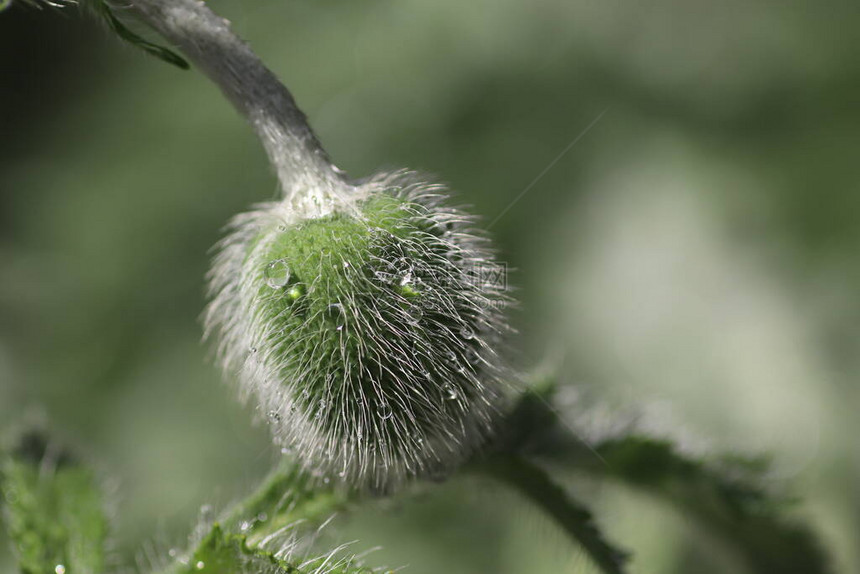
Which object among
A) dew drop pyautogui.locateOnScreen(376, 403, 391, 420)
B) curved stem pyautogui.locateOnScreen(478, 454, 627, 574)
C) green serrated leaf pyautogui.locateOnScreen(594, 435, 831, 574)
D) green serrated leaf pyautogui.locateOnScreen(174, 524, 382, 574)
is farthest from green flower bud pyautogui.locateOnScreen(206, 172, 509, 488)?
green serrated leaf pyautogui.locateOnScreen(594, 435, 831, 574)

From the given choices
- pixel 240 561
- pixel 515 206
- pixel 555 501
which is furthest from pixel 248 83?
pixel 515 206

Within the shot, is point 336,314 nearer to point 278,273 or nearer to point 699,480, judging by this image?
point 278,273

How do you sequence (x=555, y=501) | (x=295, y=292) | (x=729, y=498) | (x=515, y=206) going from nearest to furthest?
(x=295, y=292) → (x=555, y=501) → (x=729, y=498) → (x=515, y=206)

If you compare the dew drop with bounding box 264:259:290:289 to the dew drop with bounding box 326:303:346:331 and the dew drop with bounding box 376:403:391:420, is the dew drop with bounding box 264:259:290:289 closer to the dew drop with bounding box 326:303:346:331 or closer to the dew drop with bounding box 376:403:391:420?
the dew drop with bounding box 326:303:346:331

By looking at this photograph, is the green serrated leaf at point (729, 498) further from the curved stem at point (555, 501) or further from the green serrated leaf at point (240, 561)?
the green serrated leaf at point (240, 561)

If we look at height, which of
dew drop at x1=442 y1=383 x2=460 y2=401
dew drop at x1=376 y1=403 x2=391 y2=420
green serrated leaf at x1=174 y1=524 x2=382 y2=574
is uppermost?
dew drop at x1=442 y1=383 x2=460 y2=401

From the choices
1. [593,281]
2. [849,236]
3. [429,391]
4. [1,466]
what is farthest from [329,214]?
[849,236]

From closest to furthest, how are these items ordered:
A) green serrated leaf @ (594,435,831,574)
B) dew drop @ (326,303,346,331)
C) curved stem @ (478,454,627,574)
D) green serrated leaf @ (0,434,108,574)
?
dew drop @ (326,303,346,331)
curved stem @ (478,454,627,574)
green serrated leaf @ (0,434,108,574)
green serrated leaf @ (594,435,831,574)

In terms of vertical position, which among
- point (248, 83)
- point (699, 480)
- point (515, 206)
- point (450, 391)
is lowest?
point (450, 391)
